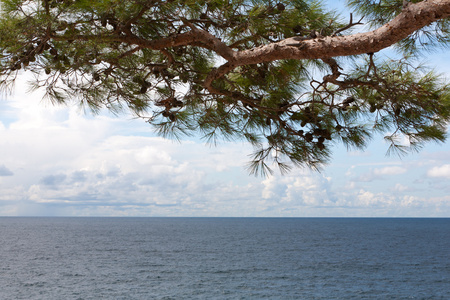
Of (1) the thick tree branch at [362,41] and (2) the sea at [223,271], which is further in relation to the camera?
(2) the sea at [223,271]

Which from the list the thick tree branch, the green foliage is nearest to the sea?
the green foliage

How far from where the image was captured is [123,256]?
3653 cm

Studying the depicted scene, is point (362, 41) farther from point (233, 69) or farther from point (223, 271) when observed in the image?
point (223, 271)

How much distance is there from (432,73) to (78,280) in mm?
26506

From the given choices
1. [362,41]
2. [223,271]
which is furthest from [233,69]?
[223,271]

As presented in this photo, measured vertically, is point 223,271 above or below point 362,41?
below

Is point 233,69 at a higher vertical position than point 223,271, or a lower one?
higher

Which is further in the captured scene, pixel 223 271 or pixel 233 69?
pixel 223 271

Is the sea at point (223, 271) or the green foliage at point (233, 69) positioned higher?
the green foliage at point (233, 69)

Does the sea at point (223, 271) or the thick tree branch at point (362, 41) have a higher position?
the thick tree branch at point (362, 41)

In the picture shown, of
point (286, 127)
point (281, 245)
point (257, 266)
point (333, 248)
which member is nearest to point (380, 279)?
point (257, 266)

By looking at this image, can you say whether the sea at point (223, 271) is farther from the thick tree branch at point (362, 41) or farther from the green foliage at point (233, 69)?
the thick tree branch at point (362, 41)

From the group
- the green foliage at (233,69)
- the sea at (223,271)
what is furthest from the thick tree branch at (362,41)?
the sea at (223,271)

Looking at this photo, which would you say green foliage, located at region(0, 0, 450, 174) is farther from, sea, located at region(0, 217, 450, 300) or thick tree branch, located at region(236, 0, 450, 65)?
sea, located at region(0, 217, 450, 300)
